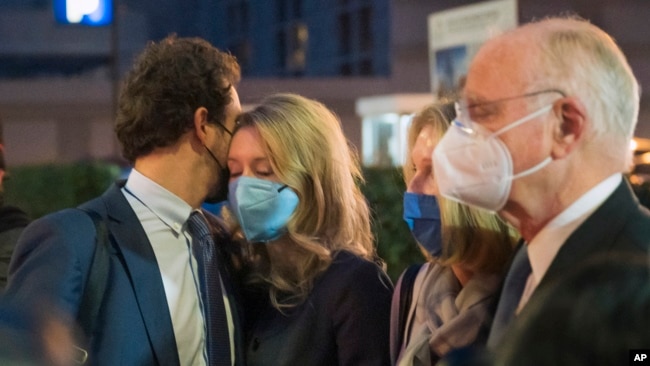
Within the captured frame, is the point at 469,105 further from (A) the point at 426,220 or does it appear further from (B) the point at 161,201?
(B) the point at 161,201

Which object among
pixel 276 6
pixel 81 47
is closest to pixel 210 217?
pixel 81 47

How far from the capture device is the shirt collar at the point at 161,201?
3342 millimetres

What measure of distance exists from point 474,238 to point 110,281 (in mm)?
1046

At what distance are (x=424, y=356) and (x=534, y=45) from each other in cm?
104

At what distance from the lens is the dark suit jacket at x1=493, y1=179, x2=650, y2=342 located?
2.17 metres

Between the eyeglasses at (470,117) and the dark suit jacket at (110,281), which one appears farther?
the dark suit jacket at (110,281)

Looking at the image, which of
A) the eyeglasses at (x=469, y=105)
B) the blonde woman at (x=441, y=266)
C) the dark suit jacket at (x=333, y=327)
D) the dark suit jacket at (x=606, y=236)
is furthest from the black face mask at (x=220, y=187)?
the dark suit jacket at (x=606, y=236)

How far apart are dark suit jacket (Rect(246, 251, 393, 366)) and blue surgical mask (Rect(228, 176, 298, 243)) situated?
0.22 metres

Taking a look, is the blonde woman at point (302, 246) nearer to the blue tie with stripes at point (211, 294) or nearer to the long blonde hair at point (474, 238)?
the blue tie with stripes at point (211, 294)

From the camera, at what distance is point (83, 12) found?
41.6ft

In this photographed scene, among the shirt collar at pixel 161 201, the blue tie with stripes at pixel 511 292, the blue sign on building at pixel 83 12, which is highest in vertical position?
the blue sign on building at pixel 83 12

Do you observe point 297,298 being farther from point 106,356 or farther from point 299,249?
point 106,356

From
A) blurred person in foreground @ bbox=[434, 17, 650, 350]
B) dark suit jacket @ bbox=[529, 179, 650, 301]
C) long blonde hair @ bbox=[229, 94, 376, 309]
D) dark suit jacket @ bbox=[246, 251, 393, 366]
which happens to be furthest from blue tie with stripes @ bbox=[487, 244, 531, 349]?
long blonde hair @ bbox=[229, 94, 376, 309]

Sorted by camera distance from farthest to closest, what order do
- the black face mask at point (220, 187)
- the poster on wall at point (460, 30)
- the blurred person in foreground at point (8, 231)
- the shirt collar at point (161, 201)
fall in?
1. the poster on wall at point (460, 30)
2. the blurred person in foreground at point (8, 231)
3. the black face mask at point (220, 187)
4. the shirt collar at point (161, 201)
